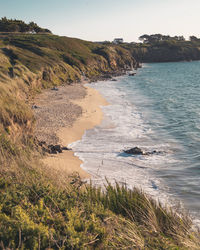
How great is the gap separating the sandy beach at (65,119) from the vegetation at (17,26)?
6033 cm

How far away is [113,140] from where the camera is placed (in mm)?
17828

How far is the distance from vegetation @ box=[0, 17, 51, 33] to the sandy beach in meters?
60.3

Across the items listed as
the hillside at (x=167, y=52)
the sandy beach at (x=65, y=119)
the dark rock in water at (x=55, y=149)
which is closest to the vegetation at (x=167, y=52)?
the hillside at (x=167, y=52)

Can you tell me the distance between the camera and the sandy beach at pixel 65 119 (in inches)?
520

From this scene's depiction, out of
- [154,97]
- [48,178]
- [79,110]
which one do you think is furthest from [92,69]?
[48,178]

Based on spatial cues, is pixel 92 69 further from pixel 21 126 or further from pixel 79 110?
pixel 21 126

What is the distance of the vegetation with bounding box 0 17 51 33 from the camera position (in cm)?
8475

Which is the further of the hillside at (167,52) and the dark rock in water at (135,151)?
the hillside at (167,52)

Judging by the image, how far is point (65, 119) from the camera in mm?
22344

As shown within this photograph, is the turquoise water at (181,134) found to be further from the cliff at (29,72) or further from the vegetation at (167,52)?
the vegetation at (167,52)

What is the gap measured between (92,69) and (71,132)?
47.7 m

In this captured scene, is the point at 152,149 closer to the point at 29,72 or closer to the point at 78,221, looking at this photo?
the point at 78,221

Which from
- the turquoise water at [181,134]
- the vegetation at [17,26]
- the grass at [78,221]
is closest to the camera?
the grass at [78,221]

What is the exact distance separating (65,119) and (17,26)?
253ft
